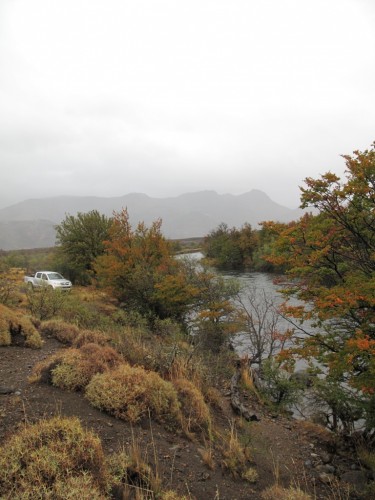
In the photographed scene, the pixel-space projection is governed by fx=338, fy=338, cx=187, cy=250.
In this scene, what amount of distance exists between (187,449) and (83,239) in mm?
24858

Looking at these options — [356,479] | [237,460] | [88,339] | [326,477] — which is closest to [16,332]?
[88,339]

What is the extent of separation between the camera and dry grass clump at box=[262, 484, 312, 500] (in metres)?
4.61

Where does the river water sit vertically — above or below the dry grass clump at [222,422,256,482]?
below

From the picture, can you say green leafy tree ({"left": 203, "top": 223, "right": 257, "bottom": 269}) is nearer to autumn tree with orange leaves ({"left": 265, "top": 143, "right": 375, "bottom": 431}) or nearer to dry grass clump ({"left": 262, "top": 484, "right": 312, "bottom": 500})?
autumn tree with orange leaves ({"left": 265, "top": 143, "right": 375, "bottom": 431})

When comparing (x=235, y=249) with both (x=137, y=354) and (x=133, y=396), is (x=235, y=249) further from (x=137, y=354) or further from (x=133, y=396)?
(x=133, y=396)

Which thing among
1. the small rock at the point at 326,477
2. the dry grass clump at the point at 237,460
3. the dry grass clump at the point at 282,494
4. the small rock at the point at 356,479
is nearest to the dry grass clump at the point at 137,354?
the dry grass clump at the point at 237,460

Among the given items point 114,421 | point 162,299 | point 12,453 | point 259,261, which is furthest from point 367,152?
point 259,261

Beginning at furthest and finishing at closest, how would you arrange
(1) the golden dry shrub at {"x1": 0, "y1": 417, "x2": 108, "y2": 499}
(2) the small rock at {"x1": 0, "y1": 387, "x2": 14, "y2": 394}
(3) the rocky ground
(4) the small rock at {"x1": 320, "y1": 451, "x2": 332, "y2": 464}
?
(4) the small rock at {"x1": 320, "y1": 451, "x2": 332, "y2": 464} → (2) the small rock at {"x1": 0, "y1": 387, "x2": 14, "y2": 394} → (3) the rocky ground → (1) the golden dry shrub at {"x1": 0, "y1": 417, "x2": 108, "y2": 499}

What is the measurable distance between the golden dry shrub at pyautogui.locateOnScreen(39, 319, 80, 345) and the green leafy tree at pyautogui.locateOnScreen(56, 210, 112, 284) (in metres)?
18.3

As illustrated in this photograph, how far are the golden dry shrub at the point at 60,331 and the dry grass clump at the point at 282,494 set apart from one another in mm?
6169

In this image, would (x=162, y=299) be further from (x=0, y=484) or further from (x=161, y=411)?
(x=0, y=484)

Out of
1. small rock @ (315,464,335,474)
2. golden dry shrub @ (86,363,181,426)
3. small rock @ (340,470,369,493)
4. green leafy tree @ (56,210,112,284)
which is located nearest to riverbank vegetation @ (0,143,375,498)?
golden dry shrub @ (86,363,181,426)

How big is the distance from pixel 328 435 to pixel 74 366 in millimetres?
6826

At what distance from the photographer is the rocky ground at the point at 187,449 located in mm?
4906
